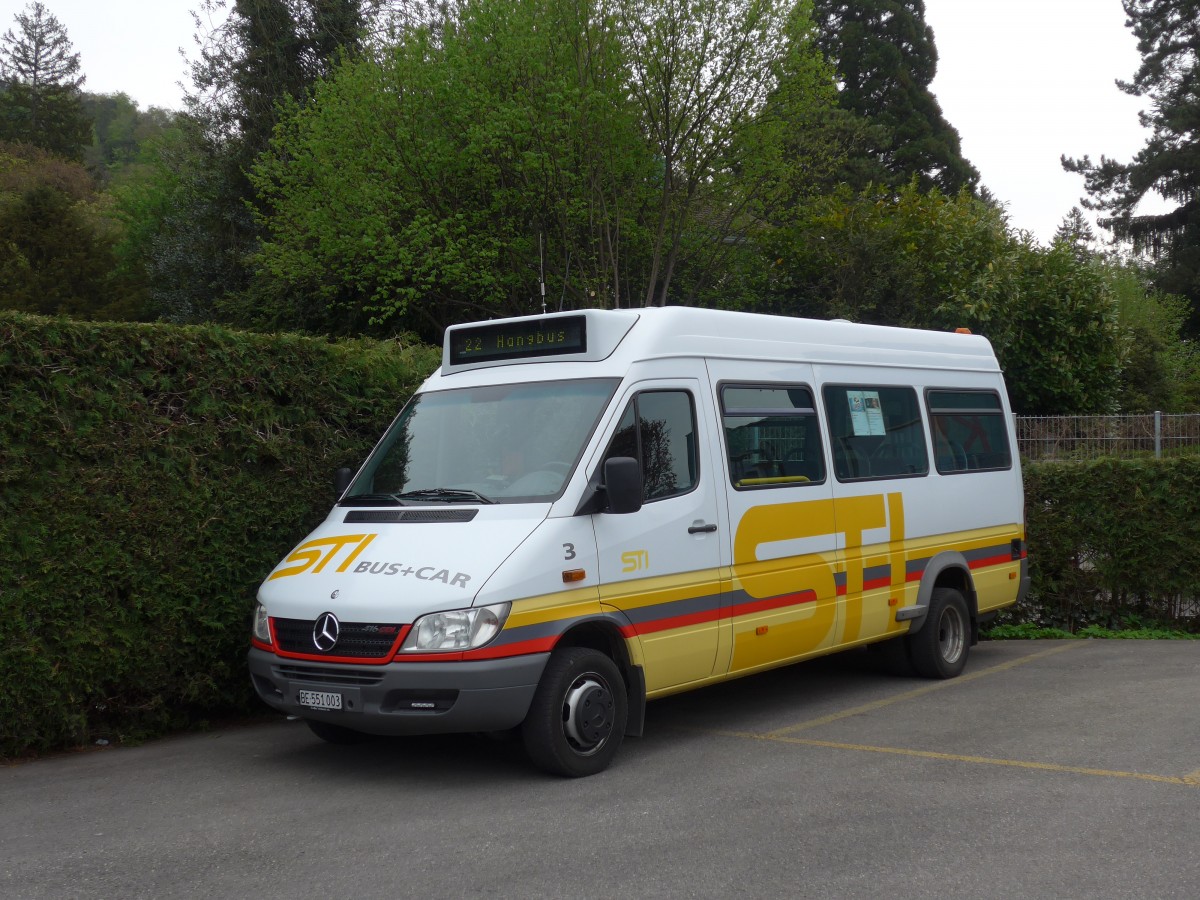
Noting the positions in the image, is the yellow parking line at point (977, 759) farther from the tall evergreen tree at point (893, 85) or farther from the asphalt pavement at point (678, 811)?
the tall evergreen tree at point (893, 85)

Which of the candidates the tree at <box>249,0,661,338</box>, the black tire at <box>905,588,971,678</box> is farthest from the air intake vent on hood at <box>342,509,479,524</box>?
the tree at <box>249,0,661,338</box>

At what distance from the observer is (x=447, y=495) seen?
7.09m

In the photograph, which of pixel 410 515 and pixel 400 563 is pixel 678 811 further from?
pixel 410 515

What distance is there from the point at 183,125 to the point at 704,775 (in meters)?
31.5

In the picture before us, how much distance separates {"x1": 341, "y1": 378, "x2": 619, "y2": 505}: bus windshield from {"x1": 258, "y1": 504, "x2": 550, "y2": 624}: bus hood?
0.60 ft

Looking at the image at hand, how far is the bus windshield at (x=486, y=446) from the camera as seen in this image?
22.8 feet

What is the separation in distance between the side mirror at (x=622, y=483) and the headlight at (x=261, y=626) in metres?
2.09

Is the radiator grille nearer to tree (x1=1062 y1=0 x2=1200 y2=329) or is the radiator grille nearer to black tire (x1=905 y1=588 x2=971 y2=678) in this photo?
black tire (x1=905 y1=588 x2=971 y2=678)

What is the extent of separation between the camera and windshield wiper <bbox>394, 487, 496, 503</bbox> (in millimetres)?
6969

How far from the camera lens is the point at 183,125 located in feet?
111

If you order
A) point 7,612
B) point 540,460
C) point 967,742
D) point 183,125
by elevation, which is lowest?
point 967,742

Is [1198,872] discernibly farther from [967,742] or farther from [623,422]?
[623,422]

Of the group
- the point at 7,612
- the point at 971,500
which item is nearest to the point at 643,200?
the point at 971,500

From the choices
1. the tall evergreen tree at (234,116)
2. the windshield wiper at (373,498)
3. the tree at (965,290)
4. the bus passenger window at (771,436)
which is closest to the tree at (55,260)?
the tall evergreen tree at (234,116)
